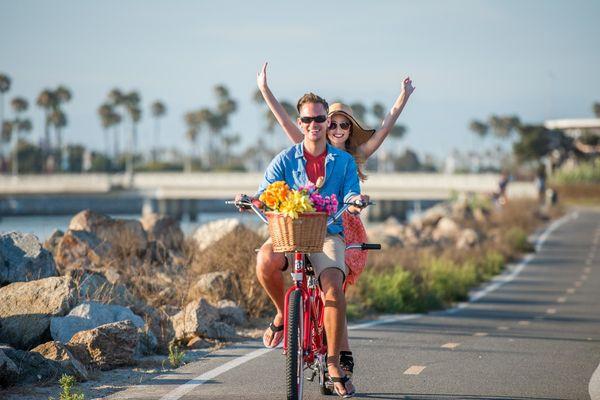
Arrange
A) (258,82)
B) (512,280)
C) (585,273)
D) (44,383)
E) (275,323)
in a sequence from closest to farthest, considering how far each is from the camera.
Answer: (275,323), (44,383), (258,82), (512,280), (585,273)

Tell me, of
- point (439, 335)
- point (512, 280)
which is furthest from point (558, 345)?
point (512, 280)

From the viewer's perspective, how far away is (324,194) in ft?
24.2

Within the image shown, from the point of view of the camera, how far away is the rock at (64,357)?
8.36 m

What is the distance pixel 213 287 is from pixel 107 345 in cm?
383

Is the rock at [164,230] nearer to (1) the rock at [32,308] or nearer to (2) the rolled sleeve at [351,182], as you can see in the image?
(1) the rock at [32,308]

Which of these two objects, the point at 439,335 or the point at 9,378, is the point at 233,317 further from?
the point at 9,378

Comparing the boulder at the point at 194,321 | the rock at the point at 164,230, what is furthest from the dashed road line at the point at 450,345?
the rock at the point at 164,230

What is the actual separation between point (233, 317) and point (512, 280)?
11.9 metres

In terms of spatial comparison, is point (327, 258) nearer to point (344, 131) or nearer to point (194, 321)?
point (344, 131)

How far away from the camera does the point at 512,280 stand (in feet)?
74.7

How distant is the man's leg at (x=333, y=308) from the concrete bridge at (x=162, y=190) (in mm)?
80807

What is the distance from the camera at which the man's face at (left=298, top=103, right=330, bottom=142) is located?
738 cm

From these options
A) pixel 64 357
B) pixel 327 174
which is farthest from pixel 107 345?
pixel 327 174

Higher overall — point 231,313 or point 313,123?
point 313,123
